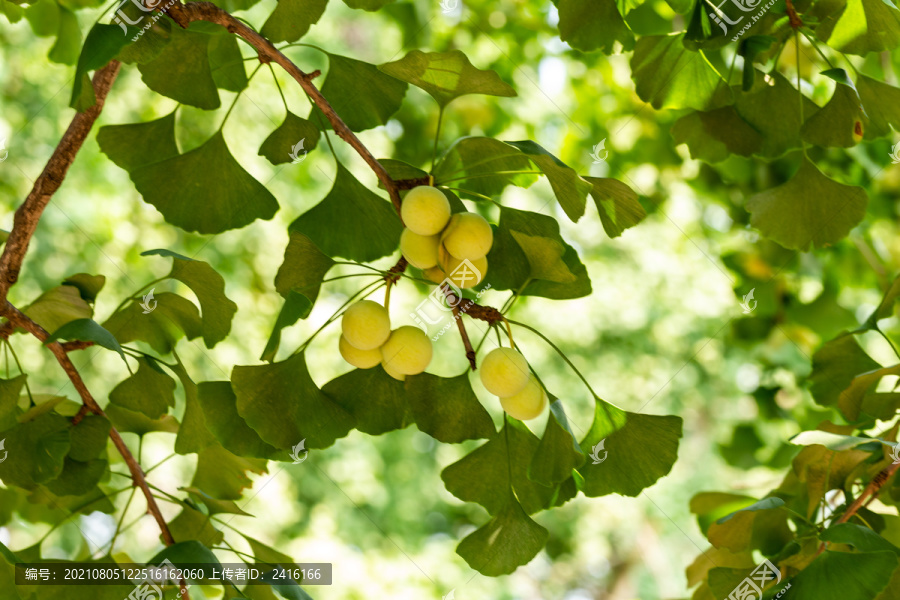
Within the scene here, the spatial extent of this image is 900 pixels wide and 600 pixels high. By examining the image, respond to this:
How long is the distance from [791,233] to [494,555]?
0.37 meters

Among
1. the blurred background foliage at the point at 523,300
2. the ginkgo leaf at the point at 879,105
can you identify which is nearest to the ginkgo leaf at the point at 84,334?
the blurred background foliage at the point at 523,300

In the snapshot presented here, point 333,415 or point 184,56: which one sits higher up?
point 184,56

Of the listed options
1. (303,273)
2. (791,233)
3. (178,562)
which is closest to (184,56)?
(303,273)

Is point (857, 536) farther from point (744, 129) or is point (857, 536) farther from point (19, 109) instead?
point (19, 109)

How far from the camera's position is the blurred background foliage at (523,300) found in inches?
48.3

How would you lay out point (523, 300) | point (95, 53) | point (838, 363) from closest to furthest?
point (95, 53) < point (838, 363) < point (523, 300)

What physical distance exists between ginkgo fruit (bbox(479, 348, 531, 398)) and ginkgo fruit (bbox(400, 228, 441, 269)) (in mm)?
68

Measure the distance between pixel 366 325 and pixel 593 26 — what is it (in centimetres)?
28

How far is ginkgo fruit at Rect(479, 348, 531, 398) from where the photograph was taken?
43cm

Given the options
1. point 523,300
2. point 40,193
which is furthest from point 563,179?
point 523,300

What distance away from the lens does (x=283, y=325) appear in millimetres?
373

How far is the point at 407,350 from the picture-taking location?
1.44 ft
